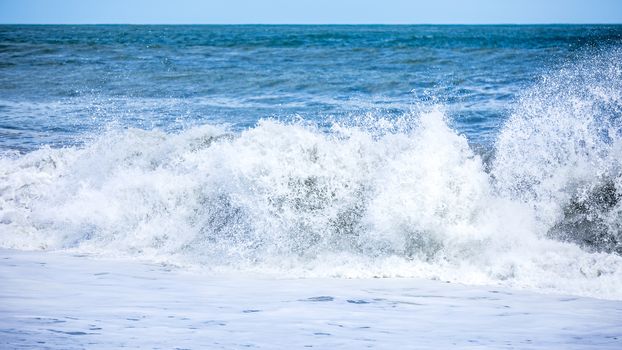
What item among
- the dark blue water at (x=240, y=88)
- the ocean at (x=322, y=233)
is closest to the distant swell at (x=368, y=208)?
the ocean at (x=322, y=233)

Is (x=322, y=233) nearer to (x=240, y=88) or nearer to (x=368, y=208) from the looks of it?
(x=368, y=208)

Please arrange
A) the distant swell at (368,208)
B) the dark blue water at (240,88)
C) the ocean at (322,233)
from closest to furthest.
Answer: the ocean at (322,233), the distant swell at (368,208), the dark blue water at (240,88)

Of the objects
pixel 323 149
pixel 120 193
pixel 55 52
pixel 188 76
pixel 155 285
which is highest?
pixel 55 52

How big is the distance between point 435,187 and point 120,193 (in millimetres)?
3321

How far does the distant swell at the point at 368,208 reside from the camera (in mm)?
4988

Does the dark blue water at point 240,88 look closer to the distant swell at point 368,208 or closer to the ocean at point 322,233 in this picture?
the ocean at point 322,233

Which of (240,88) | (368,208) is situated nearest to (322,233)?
(368,208)

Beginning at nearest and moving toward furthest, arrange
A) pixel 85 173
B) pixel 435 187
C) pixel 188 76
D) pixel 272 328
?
pixel 272 328
pixel 435 187
pixel 85 173
pixel 188 76

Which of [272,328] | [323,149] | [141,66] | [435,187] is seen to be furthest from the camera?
[141,66]

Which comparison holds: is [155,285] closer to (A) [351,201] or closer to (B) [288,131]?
(A) [351,201]

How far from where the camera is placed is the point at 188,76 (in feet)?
61.5

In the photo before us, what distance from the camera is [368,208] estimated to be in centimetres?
551

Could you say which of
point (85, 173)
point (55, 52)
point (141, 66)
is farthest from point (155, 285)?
point (55, 52)

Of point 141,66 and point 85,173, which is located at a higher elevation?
point 141,66
